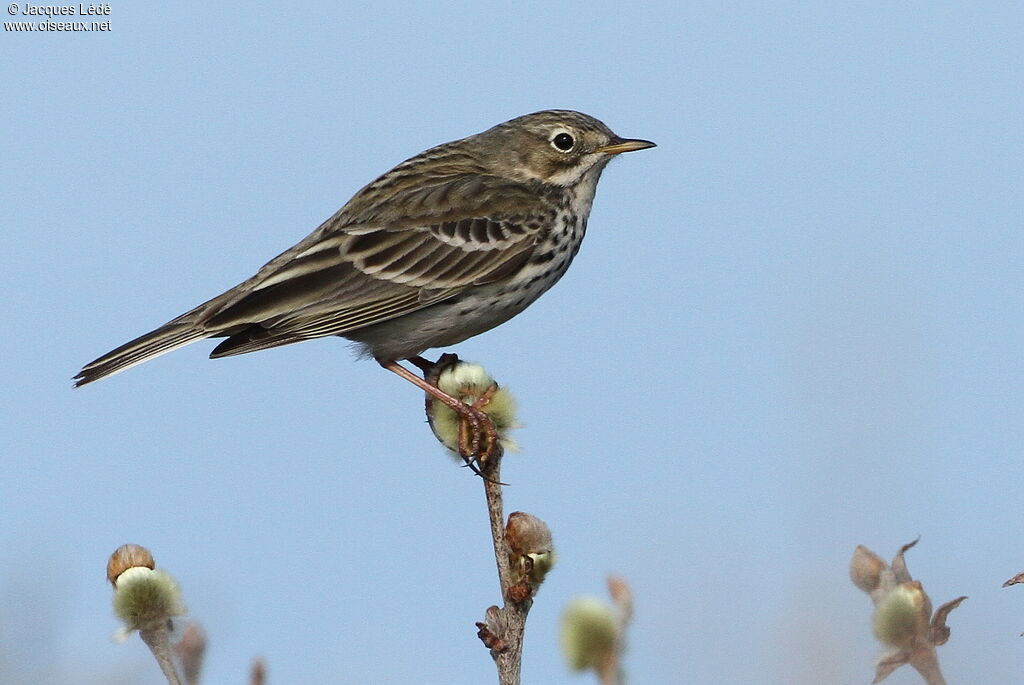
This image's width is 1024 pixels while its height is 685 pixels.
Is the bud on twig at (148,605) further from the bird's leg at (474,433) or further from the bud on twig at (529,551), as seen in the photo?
the bird's leg at (474,433)

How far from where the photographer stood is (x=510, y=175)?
309 inches

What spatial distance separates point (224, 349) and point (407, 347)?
3.42 feet

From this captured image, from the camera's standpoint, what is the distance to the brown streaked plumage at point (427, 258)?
6.33 meters

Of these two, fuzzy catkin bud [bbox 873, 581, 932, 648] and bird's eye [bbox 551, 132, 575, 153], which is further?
bird's eye [bbox 551, 132, 575, 153]

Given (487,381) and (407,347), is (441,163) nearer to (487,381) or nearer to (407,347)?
(407,347)

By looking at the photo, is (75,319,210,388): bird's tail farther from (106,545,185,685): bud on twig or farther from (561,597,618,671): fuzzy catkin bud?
(561,597,618,671): fuzzy catkin bud

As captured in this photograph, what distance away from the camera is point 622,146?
7.78 metres

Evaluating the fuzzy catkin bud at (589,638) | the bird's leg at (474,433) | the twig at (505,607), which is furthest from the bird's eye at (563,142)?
the fuzzy catkin bud at (589,638)

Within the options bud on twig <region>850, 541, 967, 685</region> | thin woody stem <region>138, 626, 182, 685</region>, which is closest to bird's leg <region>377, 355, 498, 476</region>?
thin woody stem <region>138, 626, 182, 685</region>

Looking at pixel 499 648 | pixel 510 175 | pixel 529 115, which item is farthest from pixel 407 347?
pixel 499 648

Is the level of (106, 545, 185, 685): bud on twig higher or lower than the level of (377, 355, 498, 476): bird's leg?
lower

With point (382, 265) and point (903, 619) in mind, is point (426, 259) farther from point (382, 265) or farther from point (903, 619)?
point (903, 619)

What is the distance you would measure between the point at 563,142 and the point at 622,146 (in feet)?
1.23

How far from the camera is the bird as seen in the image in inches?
249
